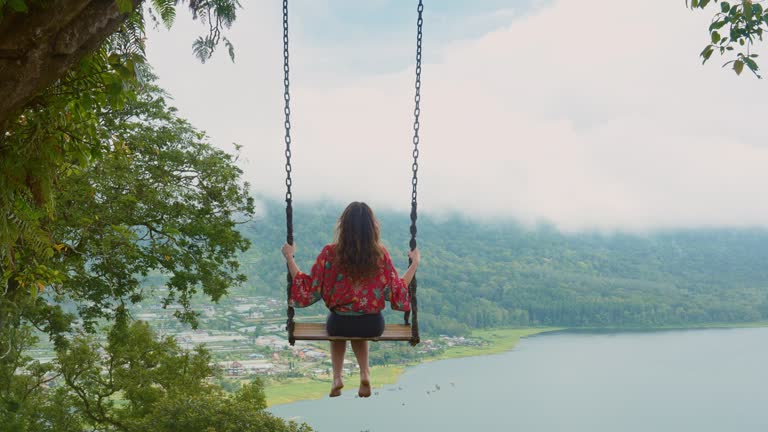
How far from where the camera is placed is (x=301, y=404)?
132 ft

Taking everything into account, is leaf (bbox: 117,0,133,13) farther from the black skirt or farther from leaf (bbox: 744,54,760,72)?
leaf (bbox: 744,54,760,72)

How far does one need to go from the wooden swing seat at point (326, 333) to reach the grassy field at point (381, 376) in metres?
28.3

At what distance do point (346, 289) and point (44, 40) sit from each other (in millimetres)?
2001

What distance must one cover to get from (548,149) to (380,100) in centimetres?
4849

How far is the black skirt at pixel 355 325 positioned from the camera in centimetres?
364

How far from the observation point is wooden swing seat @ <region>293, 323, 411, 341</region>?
369 cm

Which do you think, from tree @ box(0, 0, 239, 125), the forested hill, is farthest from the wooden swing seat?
the forested hill

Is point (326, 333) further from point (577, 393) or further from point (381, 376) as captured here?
point (577, 393)

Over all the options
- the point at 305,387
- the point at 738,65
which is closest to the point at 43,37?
the point at 738,65

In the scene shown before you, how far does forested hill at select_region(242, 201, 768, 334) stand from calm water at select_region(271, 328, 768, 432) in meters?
6.85

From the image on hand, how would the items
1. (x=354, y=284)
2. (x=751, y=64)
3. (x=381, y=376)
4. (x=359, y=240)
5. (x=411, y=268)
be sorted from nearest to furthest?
(x=751, y=64) → (x=359, y=240) → (x=354, y=284) → (x=411, y=268) → (x=381, y=376)

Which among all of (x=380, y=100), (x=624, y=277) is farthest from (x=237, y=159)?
(x=380, y=100)

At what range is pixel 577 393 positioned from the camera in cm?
4784

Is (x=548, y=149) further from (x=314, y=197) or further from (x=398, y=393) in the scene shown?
(x=398, y=393)
